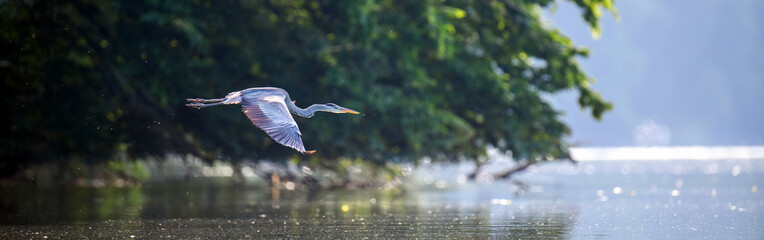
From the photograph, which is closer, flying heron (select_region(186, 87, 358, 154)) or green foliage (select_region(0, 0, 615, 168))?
flying heron (select_region(186, 87, 358, 154))

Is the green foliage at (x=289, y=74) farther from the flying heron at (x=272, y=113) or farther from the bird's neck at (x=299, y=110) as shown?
the flying heron at (x=272, y=113)

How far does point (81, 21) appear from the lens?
22.8 metres

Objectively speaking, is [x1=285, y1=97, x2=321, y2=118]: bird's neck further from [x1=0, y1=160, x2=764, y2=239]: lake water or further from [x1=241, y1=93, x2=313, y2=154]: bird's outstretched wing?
[x1=0, y1=160, x2=764, y2=239]: lake water

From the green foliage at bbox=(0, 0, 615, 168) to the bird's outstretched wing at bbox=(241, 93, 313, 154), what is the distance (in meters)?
8.15

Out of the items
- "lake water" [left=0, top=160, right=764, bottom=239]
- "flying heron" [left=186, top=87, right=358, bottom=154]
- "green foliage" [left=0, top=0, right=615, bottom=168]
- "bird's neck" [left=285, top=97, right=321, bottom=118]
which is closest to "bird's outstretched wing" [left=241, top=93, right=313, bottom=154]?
"flying heron" [left=186, top=87, right=358, bottom=154]

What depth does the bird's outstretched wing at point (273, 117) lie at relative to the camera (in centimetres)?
1291

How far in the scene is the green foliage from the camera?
888 inches

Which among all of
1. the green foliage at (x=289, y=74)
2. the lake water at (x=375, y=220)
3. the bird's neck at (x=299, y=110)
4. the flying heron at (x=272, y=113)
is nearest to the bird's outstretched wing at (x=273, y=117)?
the flying heron at (x=272, y=113)

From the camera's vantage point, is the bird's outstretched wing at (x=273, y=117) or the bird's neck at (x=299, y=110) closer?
the bird's outstretched wing at (x=273, y=117)

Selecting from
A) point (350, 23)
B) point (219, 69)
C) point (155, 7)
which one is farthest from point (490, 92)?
point (155, 7)

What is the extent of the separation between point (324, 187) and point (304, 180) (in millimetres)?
1051

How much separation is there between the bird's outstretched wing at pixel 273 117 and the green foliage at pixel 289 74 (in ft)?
26.7

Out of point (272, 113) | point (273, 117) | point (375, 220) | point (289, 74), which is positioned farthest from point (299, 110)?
point (289, 74)

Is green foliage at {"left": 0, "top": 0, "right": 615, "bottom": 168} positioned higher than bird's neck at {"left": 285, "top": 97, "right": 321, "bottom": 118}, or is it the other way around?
green foliage at {"left": 0, "top": 0, "right": 615, "bottom": 168}
